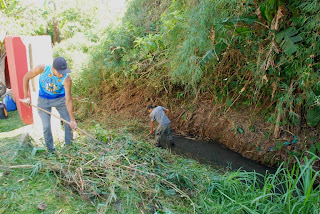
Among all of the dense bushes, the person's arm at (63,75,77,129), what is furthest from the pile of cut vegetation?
the dense bushes

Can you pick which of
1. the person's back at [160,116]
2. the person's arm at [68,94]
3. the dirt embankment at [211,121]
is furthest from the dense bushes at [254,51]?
the person's arm at [68,94]

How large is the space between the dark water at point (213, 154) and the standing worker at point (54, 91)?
295 cm

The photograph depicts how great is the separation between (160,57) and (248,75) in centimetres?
250

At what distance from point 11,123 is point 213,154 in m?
4.68

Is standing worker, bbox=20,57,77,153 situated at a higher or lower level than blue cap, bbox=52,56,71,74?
lower

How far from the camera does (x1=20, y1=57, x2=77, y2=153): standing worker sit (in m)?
3.91

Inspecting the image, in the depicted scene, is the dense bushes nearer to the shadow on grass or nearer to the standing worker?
the standing worker

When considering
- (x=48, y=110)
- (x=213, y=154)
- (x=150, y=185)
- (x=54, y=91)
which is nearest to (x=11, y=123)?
(x=48, y=110)

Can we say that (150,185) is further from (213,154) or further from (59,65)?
(213,154)

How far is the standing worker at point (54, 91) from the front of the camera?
12.8 feet

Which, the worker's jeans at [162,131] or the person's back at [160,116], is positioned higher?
the person's back at [160,116]

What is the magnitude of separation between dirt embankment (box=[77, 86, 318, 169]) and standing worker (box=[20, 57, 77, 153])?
12.4 ft

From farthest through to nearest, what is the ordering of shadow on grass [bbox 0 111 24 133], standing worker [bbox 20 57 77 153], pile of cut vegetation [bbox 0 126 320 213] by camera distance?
shadow on grass [bbox 0 111 24 133] → standing worker [bbox 20 57 77 153] → pile of cut vegetation [bbox 0 126 320 213]

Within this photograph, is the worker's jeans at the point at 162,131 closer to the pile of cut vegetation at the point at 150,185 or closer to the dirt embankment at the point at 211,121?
the dirt embankment at the point at 211,121
